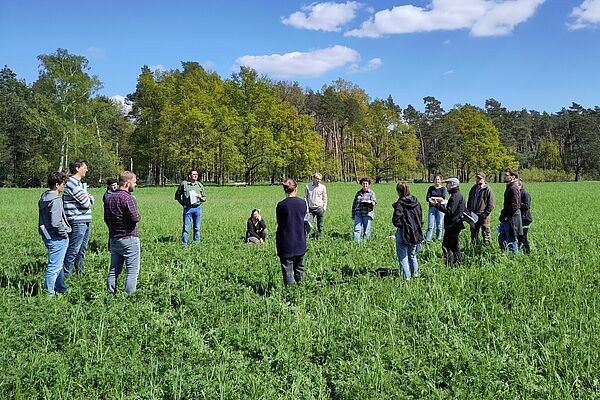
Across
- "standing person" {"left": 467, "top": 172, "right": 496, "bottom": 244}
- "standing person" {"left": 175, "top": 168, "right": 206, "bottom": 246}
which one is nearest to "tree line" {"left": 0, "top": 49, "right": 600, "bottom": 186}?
"standing person" {"left": 175, "top": 168, "right": 206, "bottom": 246}

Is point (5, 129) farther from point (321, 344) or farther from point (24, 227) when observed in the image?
point (321, 344)

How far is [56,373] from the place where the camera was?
14.8 ft

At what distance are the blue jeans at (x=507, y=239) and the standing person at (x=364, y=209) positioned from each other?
11.2 feet

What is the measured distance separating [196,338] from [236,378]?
1.09 meters

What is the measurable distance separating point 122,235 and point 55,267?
1.24 m

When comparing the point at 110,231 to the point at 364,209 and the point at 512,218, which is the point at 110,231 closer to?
the point at 364,209

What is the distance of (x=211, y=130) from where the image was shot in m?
53.5

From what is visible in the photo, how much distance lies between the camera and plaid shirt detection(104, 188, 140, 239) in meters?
7.23

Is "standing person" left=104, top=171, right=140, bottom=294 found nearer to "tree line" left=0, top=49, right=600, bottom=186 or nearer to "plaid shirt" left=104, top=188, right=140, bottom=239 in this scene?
"plaid shirt" left=104, top=188, right=140, bottom=239

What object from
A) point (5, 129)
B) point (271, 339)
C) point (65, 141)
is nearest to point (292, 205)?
point (271, 339)

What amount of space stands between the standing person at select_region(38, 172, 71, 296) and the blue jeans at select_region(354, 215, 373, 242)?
7.32 meters

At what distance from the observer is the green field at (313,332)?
14.3ft

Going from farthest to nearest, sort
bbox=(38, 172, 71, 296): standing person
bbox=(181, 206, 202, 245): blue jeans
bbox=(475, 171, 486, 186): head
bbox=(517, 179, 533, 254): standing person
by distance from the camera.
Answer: bbox=(181, 206, 202, 245): blue jeans
bbox=(475, 171, 486, 186): head
bbox=(517, 179, 533, 254): standing person
bbox=(38, 172, 71, 296): standing person

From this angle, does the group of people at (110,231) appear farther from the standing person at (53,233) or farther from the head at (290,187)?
the head at (290,187)
